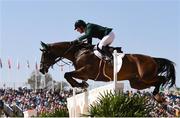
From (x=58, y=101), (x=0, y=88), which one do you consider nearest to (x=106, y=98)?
(x=58, y=101)

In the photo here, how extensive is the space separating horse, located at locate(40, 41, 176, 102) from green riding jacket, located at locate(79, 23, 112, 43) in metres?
0.43

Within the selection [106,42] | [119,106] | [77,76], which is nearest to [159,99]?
[106,42]

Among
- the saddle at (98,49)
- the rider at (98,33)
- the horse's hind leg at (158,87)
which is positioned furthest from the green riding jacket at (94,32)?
the horse's hind leg at (158,87)

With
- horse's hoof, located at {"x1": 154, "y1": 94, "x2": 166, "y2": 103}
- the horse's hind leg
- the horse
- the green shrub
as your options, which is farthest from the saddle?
the green shrub

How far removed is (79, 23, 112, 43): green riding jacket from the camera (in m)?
11.2

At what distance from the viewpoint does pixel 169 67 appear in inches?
489

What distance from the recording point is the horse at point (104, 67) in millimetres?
11383

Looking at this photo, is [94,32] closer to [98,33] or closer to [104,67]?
[98,33]

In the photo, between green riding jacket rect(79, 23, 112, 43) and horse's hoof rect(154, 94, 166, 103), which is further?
horse's hoof rect(154, 94, 166, 103)

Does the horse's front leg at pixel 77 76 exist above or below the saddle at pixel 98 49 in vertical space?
below

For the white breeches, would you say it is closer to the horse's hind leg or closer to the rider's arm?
the rider's arm

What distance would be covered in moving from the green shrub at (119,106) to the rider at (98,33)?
226 cm

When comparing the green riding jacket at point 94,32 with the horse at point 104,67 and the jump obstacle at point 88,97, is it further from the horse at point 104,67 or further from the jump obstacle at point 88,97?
the jump obstacle at point 88,97

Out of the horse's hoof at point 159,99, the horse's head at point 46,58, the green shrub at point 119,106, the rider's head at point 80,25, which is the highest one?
the rider's head at point 80,25
